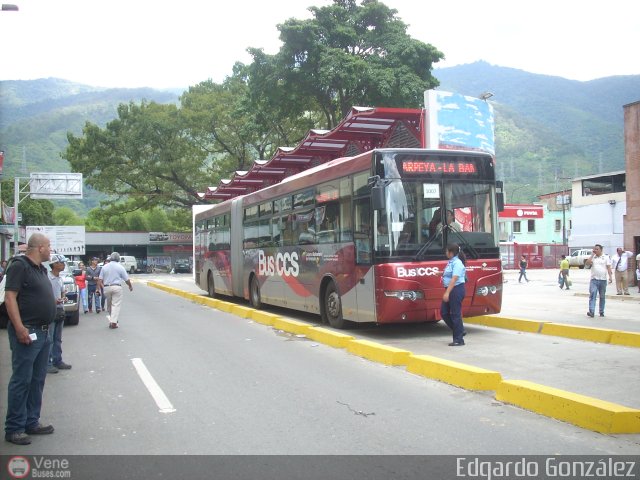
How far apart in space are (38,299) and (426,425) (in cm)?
371

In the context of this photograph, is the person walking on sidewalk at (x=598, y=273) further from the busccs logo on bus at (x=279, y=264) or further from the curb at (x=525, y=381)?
the busccs logo on bus at (x=279, y=264)

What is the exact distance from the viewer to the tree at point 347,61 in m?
31.8

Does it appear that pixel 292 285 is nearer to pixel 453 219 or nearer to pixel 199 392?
pixel 453 219

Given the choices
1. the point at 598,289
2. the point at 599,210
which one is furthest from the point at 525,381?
the point at 599,210

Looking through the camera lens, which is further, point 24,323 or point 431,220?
point 431,220

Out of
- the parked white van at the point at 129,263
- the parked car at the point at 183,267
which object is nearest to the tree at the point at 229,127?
the parked car at the point at 183,267

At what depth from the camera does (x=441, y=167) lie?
34.1 ft

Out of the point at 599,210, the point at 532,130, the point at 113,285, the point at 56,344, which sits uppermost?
the point at 532,130

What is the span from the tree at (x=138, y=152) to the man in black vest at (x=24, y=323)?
41232 millimetres

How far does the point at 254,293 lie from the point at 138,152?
31802 mm

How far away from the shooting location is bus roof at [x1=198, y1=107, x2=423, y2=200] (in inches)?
817

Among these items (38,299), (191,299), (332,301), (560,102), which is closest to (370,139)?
(191,299)

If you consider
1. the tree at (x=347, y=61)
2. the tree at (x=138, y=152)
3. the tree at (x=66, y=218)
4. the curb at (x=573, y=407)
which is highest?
the tree at (x=347, y=61)

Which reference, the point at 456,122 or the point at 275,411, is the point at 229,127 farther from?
the point at 275,411
